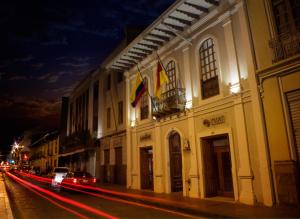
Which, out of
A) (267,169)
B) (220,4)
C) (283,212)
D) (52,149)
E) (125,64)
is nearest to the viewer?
(283,212)

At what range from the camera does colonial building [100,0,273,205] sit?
12.1 m

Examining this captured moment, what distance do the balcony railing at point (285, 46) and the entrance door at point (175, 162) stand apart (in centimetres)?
804

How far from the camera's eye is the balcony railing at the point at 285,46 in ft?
Answer: 34.4

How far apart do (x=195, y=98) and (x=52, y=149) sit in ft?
163

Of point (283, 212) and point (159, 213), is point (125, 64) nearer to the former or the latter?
point (159, 213)

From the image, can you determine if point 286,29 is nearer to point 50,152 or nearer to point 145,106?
point 145,106

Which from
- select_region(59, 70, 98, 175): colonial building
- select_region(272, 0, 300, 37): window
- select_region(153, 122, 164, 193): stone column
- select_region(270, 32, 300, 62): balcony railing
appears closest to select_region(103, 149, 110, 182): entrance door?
select_region(59, 70, 98, 175): colonial building

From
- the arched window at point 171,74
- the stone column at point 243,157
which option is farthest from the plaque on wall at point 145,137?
the stone column at point 243,157

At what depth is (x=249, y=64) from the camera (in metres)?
12.0

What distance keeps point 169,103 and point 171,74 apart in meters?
2.28

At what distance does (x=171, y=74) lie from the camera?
1795 centimetres

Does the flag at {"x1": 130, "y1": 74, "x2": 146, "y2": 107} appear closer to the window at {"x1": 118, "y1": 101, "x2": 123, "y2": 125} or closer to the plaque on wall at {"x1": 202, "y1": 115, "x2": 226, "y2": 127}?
the plaque on wall at {"x1": 202, "y1": 115, "x2": 226, "y2": 127}

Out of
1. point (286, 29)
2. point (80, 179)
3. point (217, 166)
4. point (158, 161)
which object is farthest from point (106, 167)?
point (286, 29)

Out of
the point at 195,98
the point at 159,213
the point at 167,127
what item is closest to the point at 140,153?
the point at 167,127
